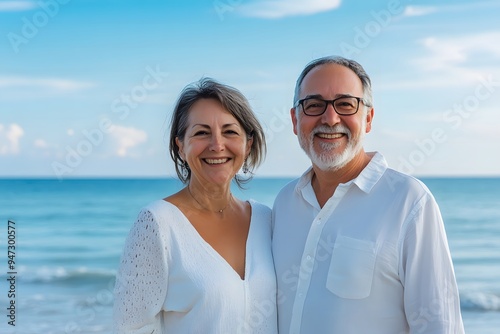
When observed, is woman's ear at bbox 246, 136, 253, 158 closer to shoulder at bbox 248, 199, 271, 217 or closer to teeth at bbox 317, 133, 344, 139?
Answer: shoulder at bbox 248, 199, 271, 217

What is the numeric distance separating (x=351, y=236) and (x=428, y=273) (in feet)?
1.25

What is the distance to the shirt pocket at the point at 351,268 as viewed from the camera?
9.66 ft

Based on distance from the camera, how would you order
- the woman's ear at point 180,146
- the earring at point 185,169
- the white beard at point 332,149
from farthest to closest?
the earring at point 185,169 < the woman's ear at point 180,146 < the white beard at point 332,149

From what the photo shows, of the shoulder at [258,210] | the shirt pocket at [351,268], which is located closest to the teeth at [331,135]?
the shirt pocket at [351,268]

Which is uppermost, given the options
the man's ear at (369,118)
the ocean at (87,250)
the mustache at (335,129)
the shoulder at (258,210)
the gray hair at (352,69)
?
the gray hair at (352,69)

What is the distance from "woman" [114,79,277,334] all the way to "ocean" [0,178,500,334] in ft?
1.82

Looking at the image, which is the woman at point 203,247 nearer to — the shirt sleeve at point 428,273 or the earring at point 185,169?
the earring at point 185,169

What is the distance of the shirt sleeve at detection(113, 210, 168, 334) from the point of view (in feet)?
10.2

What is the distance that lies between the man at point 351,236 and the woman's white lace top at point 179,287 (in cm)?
18

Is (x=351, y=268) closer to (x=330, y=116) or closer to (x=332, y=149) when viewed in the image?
(x=332, y=149)

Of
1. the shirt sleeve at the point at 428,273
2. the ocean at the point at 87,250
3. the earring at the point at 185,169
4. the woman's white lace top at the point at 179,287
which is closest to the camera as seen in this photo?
the shirt sleeve at the point at 428,273

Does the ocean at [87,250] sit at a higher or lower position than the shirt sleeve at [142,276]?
lower

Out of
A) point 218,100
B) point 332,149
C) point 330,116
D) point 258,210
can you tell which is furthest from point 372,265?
point 218,100

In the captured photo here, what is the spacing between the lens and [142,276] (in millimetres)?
3100
